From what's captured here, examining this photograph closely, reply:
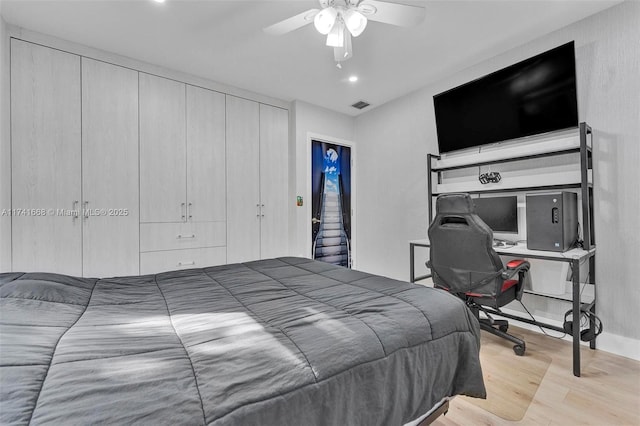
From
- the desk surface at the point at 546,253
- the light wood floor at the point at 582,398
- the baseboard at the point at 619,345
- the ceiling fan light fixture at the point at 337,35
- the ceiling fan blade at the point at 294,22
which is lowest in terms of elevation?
the light wood floor at the point at 582,398

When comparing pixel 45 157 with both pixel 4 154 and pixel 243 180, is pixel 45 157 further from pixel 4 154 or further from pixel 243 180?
pixel 243 180

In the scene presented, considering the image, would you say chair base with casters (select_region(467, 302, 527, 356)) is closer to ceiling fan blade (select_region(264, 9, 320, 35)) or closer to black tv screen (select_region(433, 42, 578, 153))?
black tv screen (select_region(433, 42, 578, 153))

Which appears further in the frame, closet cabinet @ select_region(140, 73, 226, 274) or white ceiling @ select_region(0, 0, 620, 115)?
closet cabinet @ select_region(140, 73, 226, 274)

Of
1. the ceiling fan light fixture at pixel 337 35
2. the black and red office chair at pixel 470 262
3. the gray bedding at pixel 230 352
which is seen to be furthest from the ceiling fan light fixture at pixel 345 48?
the gray bedding at pixel 230 352

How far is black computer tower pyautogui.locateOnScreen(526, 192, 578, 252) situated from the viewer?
2178 mm

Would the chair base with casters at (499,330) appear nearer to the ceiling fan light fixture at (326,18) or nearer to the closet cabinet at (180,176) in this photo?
the ceiling fan light fixture at (326,18)

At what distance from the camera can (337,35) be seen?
2031 mm

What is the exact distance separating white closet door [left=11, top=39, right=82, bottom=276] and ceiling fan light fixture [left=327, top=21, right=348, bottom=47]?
7.82ft

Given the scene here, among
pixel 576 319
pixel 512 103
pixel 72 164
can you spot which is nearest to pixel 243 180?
pixel 72 164

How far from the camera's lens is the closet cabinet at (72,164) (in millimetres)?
2475

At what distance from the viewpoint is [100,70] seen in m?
2.82

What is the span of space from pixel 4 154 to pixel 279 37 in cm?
244

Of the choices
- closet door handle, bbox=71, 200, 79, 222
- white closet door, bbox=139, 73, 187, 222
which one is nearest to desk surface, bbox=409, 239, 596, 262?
white closet door, bbox=139, 73, 187, 222

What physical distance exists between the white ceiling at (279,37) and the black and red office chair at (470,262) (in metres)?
1.47
